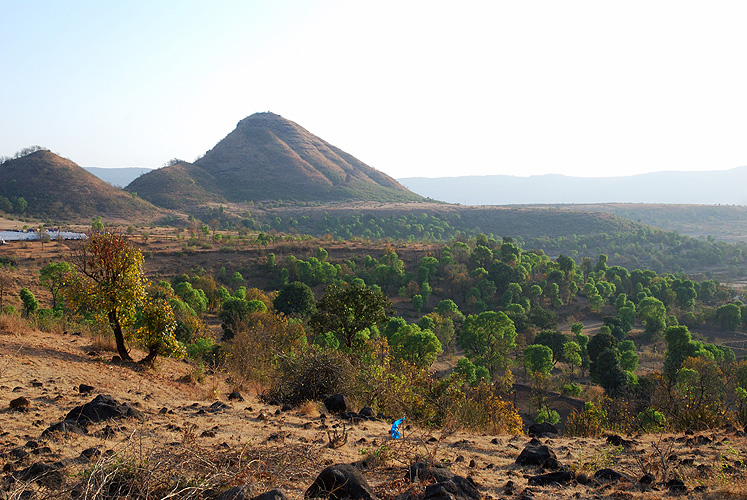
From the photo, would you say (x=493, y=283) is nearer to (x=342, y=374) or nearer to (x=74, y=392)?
(x=342, y=374)

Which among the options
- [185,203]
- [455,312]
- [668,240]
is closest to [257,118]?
[185,203]

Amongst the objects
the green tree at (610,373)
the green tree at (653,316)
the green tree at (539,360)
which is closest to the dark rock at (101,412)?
the green tree at (539,360)

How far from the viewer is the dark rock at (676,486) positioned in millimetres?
5434

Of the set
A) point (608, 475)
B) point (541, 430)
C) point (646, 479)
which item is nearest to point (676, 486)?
point (646, 479)

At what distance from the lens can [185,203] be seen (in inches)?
4663

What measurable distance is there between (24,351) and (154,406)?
155 inches

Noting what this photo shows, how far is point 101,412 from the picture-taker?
21.0 ft

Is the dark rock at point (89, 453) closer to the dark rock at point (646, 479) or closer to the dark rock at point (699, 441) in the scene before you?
the dark rock at point (646, 479)

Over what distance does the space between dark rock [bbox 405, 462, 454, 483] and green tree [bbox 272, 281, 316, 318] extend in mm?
31547

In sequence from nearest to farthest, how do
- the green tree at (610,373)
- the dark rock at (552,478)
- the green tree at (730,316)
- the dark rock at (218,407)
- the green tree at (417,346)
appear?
1. the dark rock at (552,478)
2. the dark rock at (218,407)
3. the green tree at (417,346)
4. the green tree at (610,373)
5. the green tree at (730,316)

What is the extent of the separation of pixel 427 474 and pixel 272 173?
6096 inches

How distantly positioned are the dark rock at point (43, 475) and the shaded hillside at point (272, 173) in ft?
402

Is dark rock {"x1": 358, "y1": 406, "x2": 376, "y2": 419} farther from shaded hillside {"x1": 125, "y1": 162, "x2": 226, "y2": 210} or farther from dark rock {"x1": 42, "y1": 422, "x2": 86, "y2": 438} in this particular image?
shaded hillside {"x1": 125, "y1": 162, "x2": 226, "y2": 210}

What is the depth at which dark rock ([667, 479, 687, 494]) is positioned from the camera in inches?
214
